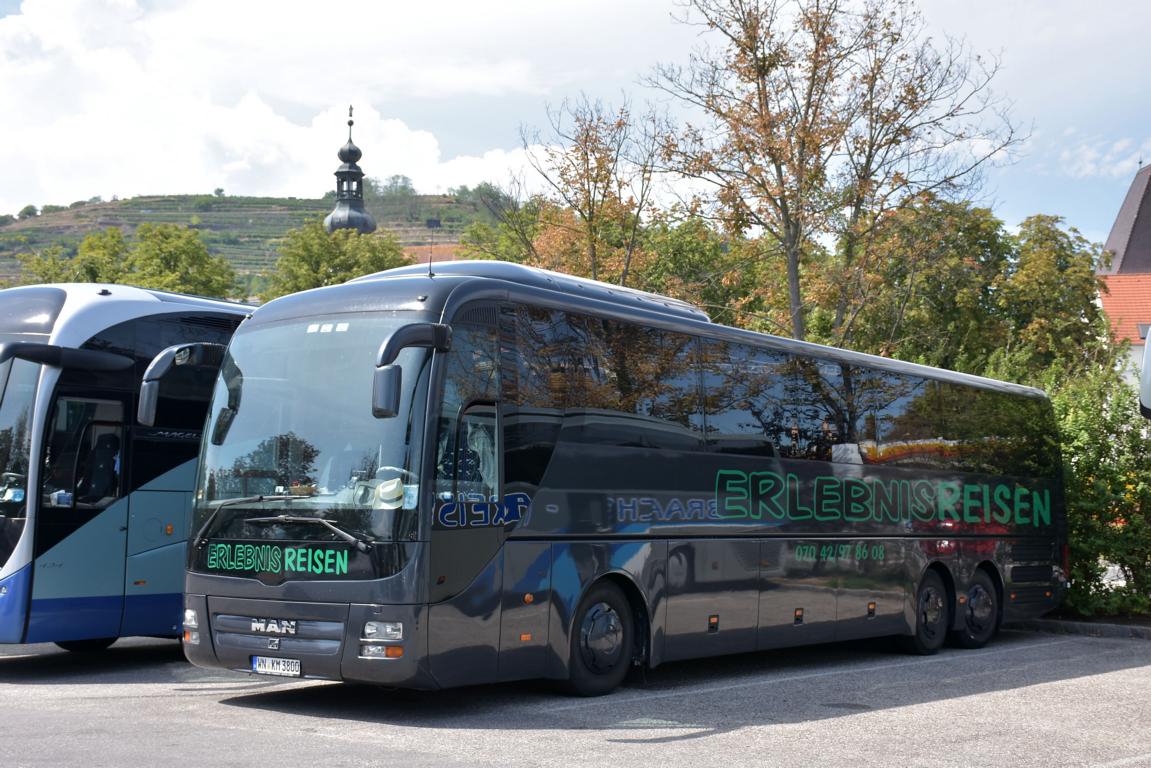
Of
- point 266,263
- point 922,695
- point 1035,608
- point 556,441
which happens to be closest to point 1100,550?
point 1035,608

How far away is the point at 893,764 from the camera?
8500 mm

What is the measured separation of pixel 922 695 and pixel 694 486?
2669 mm

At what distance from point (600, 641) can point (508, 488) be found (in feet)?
5.67

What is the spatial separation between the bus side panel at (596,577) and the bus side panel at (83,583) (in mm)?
4593

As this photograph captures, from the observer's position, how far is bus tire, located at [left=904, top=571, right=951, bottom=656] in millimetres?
15930

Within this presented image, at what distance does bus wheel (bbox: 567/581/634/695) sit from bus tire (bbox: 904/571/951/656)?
563 cm

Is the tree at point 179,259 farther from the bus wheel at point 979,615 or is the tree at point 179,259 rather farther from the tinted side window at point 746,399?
the tinted side window at point 746,399

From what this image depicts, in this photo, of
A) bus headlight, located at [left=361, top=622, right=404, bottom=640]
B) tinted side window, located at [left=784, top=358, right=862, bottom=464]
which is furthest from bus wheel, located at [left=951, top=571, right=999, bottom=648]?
bus headlight, located at [left=361, top=622, right=404, bottom=640]

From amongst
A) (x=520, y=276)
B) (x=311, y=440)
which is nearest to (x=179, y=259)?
(x=520, y=276)

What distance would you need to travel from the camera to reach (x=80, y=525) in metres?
12.4

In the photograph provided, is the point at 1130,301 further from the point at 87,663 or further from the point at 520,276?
the point at 87,663

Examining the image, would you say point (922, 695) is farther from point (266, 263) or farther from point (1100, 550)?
point (266, 263)

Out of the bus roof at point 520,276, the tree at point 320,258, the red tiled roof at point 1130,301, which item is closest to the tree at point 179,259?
the tree at point 320,258

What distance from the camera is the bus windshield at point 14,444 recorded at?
12.0 m
